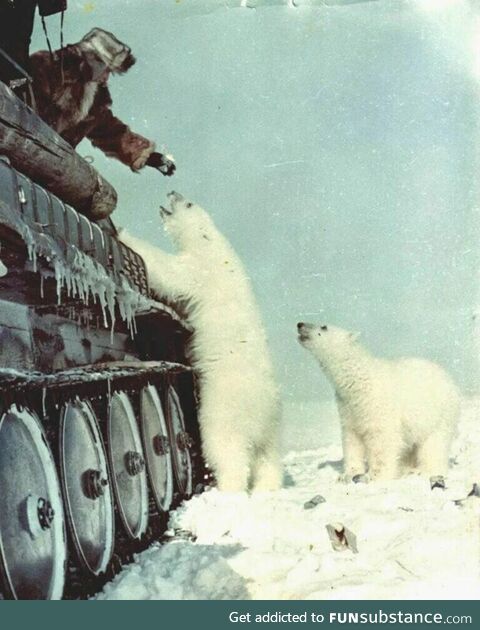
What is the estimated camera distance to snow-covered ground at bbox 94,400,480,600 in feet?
8.73

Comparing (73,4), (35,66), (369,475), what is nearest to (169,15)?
(73,4)

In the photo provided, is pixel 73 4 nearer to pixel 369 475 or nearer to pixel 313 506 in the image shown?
pixel 313 506

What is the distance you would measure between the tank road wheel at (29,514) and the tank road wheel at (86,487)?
0.17 meters

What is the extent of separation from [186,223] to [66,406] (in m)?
3.58

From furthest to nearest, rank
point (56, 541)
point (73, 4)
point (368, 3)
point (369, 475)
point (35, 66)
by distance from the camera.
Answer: point (369, 475) → point (35, 66) → point (73, 4) → point (368, 3) → point (56, 541)

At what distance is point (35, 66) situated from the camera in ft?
16.3

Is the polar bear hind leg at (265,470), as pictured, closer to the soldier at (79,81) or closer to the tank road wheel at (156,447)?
the tank road wheel at (156,447)

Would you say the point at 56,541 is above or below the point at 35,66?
below

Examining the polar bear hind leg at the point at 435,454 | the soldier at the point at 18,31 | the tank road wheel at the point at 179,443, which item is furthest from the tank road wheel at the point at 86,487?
the polar bear hind leg at the point at 435,454

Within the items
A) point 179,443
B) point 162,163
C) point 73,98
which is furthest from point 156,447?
point 73,98

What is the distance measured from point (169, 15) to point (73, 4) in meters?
0.65

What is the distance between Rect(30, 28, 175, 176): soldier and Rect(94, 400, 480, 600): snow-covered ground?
9.77ft

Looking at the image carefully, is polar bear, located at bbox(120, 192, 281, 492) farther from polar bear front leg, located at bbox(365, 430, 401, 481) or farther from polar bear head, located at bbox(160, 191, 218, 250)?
polar bear front leg, located at bbox(365, 430, 401, 481)

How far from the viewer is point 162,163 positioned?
19.3ft
